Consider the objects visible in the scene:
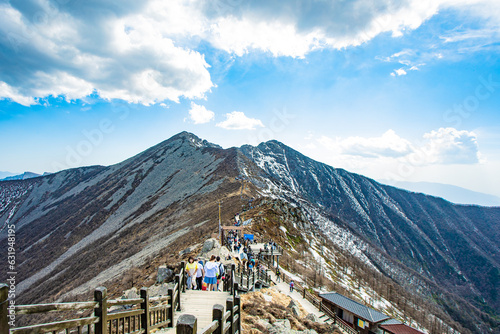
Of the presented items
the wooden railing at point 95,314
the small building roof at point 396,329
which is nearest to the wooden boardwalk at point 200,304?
the wooden railing at point 95,314

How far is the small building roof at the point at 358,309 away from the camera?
20.1m

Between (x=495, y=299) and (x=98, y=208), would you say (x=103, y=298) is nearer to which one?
Answer: (x=98, y=208)

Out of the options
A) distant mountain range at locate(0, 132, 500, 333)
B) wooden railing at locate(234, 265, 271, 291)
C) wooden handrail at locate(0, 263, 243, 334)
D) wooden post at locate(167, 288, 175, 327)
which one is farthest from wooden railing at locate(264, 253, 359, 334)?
distant mountain range at locate(0, 132, 500, 333)

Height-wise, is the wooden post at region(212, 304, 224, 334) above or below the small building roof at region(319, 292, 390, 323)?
above

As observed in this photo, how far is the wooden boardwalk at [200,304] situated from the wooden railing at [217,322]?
3.51m

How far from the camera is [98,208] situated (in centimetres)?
8769

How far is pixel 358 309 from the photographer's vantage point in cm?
2106

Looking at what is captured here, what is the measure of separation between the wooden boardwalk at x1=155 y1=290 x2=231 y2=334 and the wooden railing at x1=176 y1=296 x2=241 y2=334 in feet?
11.5

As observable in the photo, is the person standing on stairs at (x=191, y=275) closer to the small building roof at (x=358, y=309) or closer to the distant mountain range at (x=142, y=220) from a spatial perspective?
the small building roof at (x=358, y=309)

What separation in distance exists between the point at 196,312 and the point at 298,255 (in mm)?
32869

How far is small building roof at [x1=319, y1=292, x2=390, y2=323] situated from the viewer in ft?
65.8

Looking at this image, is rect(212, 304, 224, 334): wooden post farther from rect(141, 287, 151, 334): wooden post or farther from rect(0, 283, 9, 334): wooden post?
rect(141, 287, 151, 334): wooden post

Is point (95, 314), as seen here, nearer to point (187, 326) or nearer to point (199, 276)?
point (187, 326)

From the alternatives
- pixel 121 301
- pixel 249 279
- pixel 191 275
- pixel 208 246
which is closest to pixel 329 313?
pixel 249 279
